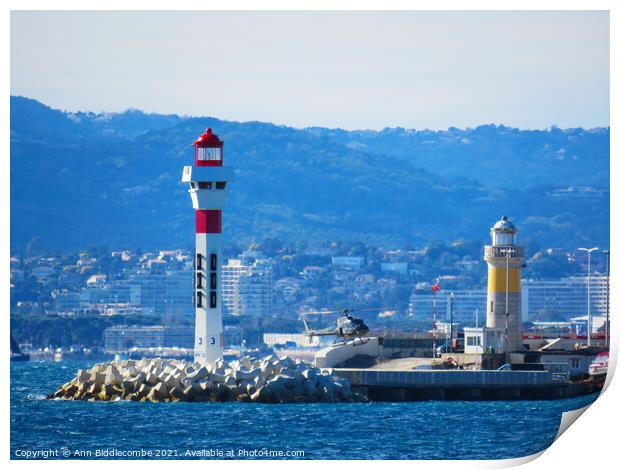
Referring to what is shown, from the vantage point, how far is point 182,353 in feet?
418

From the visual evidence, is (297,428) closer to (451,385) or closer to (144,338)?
(451,385)

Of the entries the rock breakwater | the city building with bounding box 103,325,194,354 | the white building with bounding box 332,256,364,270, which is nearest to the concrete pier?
the rock breakwater

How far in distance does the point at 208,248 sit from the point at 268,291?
11336 cm

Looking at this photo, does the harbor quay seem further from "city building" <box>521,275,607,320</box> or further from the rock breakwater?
"city building" <box>521,275,607,320</box>

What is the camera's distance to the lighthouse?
52.0 meters

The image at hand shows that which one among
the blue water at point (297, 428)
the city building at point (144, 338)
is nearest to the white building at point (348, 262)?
the city building at point (144, 338)

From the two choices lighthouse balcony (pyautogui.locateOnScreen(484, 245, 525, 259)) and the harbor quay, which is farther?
lighthouse balcony (pyautogui.locateOnScreen(484, 245, 525, 259))

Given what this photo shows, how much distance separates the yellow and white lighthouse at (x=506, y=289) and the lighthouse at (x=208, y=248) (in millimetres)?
8806

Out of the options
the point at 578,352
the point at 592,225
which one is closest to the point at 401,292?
the point at 592,225

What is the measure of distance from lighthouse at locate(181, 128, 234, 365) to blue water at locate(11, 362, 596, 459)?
2228mm

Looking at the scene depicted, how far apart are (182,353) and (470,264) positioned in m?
54.1

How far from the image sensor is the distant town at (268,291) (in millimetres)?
137250

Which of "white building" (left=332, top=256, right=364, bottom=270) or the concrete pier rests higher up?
"white building" (left=332, top=256, right=364, bottom=270)

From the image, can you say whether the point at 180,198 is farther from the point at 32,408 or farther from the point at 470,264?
the point at 32,408
